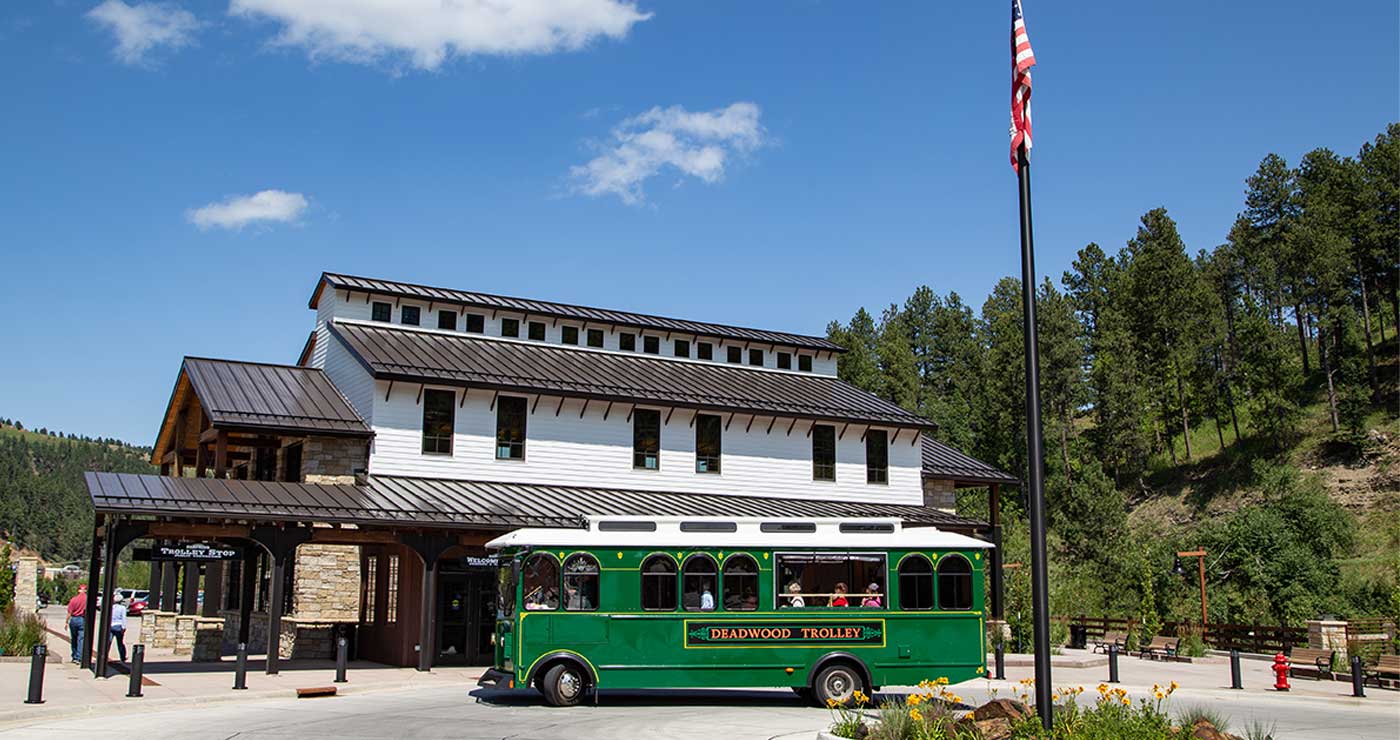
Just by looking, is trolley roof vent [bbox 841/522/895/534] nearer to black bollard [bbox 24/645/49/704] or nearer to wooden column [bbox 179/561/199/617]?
black bollard [bbox 24/645/49/704]

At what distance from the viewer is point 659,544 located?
746 inches

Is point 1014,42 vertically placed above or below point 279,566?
above

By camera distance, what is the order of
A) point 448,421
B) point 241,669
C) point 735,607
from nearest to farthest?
point 735,607
point 241,669
point 448,421

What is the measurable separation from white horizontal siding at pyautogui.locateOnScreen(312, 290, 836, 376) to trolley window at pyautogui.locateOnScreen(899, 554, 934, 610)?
19.8m

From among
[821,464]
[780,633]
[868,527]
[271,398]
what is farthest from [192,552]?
[821,464]

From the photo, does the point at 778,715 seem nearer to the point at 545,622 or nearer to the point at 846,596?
the point at 846,596

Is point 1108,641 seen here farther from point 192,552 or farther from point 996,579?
point 192,552

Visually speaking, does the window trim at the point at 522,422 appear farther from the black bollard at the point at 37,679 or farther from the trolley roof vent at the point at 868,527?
the black bollard at the point at 37,679

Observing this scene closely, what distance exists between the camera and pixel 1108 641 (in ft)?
137

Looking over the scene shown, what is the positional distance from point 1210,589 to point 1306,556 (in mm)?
3503

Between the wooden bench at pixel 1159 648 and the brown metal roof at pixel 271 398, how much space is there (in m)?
23.7

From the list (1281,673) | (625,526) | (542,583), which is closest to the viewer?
(542,583)

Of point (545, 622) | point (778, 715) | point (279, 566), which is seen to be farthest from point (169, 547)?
point (778, 715)

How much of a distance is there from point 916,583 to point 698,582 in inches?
146
